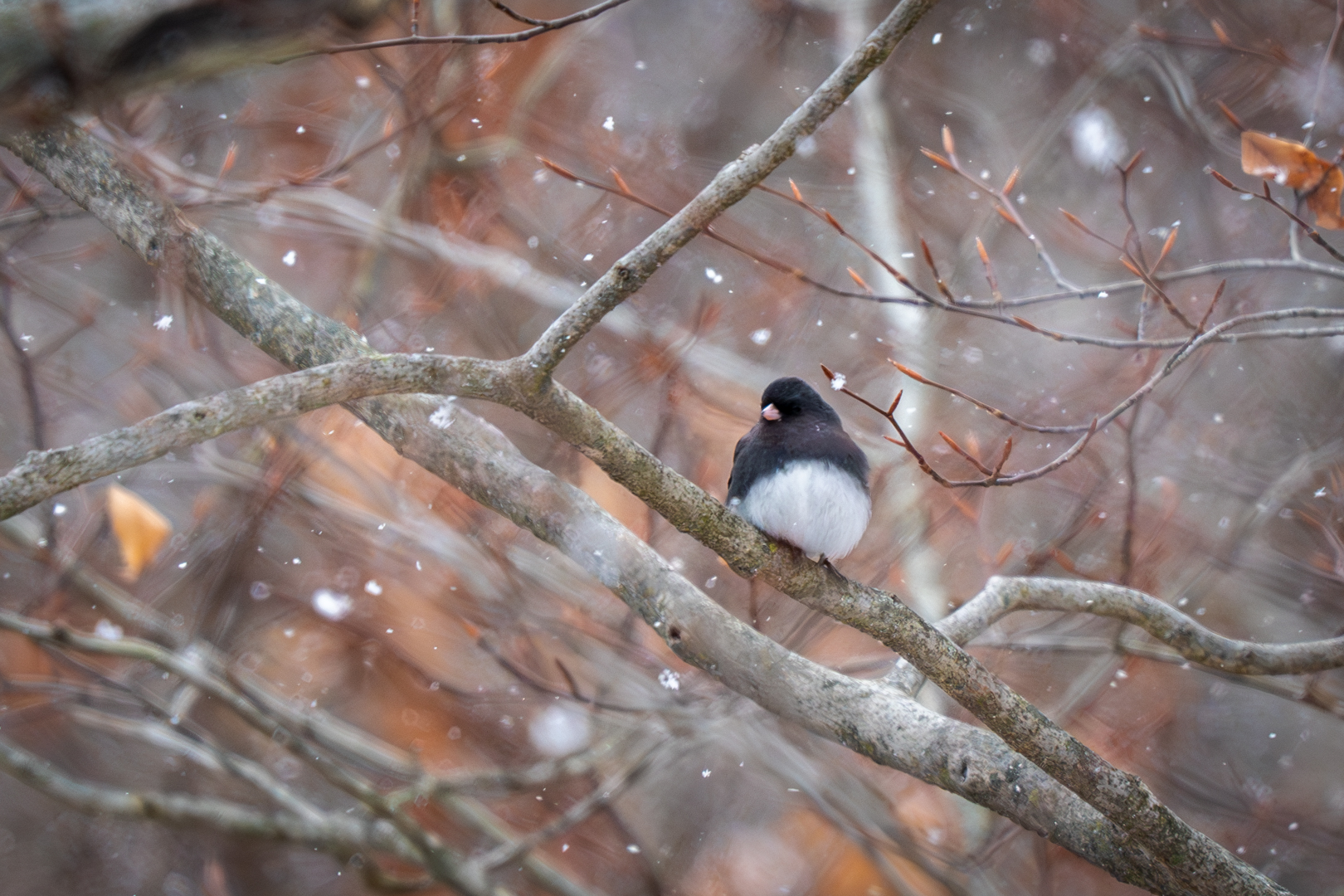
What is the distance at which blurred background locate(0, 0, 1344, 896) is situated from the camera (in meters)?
3.43

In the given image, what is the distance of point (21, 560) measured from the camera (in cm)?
364

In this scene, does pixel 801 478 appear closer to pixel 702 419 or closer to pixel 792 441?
pixel 792 441

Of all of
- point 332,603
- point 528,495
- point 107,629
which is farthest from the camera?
point 332,603

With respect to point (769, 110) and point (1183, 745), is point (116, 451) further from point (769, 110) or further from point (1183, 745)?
point (1183, 745)

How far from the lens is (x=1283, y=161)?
1.45m

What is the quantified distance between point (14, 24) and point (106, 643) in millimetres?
2029

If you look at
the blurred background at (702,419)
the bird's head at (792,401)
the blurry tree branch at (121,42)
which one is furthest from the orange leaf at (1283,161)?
the blurred background at (702,419)

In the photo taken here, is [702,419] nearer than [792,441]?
No

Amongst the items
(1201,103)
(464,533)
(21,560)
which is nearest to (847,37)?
(1201,103)

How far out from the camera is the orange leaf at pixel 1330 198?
146 cm

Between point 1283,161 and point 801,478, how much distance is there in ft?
3.64

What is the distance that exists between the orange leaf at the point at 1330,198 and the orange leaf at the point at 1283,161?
12 mm

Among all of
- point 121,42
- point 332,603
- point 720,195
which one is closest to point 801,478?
point 720,195

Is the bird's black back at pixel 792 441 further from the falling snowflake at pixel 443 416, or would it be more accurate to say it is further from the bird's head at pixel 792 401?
the falling snowflake at pixel 443 416
